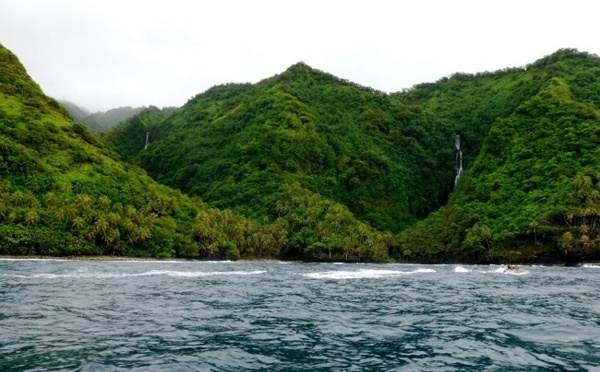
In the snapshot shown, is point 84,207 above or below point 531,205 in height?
below

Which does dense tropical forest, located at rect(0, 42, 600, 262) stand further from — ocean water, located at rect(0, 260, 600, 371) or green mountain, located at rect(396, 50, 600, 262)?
ocean water, located at rect(0, 260, 600, 371)

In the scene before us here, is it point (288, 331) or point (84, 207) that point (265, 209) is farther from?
point (288, 331)

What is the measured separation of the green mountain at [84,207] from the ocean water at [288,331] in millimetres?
Answer: 77157

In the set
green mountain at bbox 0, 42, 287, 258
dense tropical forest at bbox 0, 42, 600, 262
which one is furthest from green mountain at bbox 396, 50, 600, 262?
green mountain at bbox 0, 42, 287, 258

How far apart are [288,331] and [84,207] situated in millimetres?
112684

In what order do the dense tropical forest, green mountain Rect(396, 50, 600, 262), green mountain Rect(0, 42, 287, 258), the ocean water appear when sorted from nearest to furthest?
the ocean water, green mountain Rect(0, 42, 287, 258), the dense tropical forest, green mountain Rect(396, 50, 600, 262)

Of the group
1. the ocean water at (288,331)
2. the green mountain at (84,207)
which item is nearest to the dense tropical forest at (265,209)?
the green mountain at (84,207)

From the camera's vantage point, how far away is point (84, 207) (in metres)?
125

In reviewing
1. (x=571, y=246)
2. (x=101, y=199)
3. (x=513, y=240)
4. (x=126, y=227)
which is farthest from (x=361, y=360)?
(x=513, y=240)

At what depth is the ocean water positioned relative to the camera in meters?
19.3

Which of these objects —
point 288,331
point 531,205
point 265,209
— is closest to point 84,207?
point 265,209

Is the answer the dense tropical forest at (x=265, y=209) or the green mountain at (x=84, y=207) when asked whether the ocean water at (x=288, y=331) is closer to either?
the green mountain at (x=84, y=207)

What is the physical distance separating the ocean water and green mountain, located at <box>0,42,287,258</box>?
77157 millimetres

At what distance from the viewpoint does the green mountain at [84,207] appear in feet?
380
